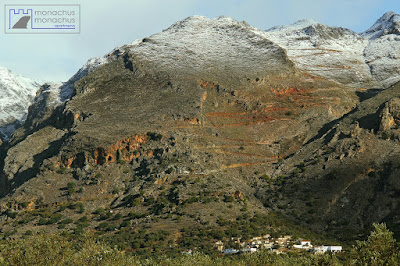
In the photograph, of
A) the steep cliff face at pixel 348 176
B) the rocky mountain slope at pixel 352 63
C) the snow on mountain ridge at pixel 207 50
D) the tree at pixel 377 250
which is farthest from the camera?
the rocky mountain slope at pixel 352 63

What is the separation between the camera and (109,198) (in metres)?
108

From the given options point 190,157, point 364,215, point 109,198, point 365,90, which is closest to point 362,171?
point 364,215

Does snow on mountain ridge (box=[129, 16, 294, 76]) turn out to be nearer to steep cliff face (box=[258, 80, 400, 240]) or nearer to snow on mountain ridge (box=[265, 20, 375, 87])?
snow on mountain ridge (box=[265, 20, 375, 87])

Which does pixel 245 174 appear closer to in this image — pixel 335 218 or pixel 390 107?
pixel 335 218

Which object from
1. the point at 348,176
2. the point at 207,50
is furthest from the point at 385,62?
the point at 348,176

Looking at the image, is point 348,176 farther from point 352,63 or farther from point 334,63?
point 352,63

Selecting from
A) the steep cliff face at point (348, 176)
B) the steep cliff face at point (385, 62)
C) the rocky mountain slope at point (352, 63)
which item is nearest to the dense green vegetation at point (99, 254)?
the steep cliff face at point (348, 176)

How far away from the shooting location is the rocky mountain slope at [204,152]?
10044 centimetres

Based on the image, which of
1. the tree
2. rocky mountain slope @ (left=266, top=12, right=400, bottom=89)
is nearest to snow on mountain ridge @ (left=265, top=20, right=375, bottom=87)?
rocky mountain slope @ (left=266, top=12, right=400, bottom=89)

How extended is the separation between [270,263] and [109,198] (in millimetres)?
56266

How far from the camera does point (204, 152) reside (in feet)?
384

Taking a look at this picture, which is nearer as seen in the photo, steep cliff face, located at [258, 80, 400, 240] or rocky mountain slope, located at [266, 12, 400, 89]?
steep cliff face, located at [258, 80, 400, 240]

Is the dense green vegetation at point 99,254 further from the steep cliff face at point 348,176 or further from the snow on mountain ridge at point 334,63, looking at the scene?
the snow on mountain ridge at point 334,63

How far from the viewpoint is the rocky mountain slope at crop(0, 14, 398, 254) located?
10044cm
